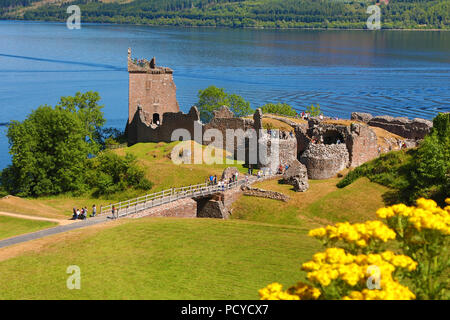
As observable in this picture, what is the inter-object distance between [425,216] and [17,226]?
89.3 feet

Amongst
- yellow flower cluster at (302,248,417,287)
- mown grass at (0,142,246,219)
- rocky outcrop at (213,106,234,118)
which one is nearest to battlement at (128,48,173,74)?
rocky outcrop at (213,106,234,118)

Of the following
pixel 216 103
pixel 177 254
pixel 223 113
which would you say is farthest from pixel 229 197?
pixel 216 103

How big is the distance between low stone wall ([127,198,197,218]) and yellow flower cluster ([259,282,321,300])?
83.9 feet

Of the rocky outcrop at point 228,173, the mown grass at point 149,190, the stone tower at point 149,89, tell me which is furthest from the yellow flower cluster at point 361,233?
the stone tower at point 149,89

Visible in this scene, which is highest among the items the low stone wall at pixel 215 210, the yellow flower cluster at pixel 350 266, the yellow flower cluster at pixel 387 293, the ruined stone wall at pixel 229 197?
the yellow flower cluster at pixel 350 266

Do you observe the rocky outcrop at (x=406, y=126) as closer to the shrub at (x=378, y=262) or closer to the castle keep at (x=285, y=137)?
the castle keep at (x=285, y=137)

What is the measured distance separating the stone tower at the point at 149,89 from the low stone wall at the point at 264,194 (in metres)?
29.9

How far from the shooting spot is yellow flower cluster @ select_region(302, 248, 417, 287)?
567 inches

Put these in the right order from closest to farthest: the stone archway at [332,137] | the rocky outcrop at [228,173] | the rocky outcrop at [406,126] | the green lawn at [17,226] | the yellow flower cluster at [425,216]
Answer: the yellow flower cluster at [425,216] → the green lawn at [17,226] → the rocky outcrop at [228,173] → the stone archway at [332,137] → the rocky outcrop at [406,126]

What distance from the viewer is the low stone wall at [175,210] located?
4078 cm

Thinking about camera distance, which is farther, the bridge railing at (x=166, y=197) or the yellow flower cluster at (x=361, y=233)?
the bridge railing at (x=166, y=197)

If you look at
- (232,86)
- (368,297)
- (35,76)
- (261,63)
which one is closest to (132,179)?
(368,297)

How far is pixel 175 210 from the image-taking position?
4281 cm
